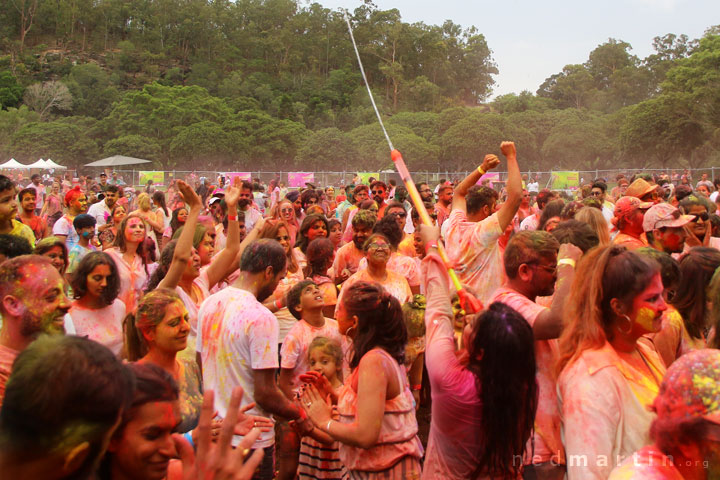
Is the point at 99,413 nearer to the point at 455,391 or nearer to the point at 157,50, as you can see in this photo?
the point at 455,391

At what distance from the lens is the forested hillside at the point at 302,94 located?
2053 inches

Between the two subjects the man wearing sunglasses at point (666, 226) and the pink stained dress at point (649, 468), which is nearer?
the pink stained dress at point (649, 468)

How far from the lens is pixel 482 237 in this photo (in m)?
4.69

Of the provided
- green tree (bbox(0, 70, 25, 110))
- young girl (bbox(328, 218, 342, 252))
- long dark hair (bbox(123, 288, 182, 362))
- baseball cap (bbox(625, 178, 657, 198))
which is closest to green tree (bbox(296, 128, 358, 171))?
green tree (bbox(0, 70, 25, 110))

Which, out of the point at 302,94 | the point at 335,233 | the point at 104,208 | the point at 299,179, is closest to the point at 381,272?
the point at 335,233

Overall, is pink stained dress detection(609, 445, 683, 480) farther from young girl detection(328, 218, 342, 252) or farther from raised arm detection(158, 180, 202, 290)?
young girl detection(328, 218, 342, 252)

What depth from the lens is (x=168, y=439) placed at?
2125 mm

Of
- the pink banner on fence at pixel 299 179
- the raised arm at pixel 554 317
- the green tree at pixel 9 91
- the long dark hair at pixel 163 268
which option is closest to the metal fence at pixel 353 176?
the pink banner on fence at pixel 299 179

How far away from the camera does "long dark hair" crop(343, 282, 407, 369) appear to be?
328cm

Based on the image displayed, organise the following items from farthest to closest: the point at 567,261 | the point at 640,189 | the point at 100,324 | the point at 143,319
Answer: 1. the point at 640,189
2. the point at 100,324
3. the point at 567,261
4. the point at 143,319

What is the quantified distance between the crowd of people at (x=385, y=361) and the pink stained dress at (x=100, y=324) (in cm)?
1

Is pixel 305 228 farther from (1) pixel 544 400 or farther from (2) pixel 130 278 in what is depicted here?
(1) pixel 544 400

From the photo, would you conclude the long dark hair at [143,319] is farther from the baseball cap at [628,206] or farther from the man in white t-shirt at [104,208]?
the man in white t-shirt at [104,208]

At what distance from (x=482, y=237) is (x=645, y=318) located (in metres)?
2.22
